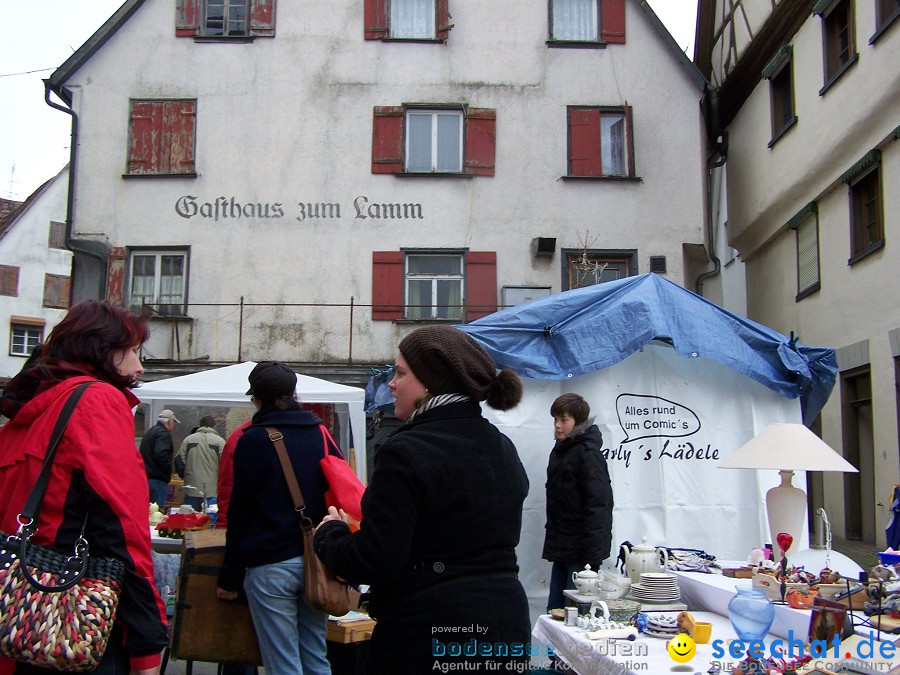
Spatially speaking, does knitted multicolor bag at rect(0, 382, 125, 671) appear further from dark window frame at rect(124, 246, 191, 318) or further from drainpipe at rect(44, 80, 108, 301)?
drainpipe at rect(44, 80, 108, 301)

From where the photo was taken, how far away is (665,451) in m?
7.48

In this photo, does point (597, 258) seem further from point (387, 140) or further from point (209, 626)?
point (209, 626)

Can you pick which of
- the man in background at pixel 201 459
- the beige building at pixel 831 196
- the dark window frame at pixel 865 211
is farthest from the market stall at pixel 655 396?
the man in background at pixel 201 459

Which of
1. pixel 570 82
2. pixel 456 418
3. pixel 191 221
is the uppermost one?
pixel 570 82

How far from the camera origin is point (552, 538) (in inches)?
241

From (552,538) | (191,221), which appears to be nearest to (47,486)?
(552,538)

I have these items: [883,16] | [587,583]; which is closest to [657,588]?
[587,583]

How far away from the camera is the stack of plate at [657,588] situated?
177 inches

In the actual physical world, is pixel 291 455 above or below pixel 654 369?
below

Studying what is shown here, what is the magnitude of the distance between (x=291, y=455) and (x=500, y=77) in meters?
13.8

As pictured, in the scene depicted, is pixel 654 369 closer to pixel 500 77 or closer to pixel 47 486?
pixel 47 486

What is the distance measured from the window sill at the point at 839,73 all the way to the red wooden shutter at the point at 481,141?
18.3 feet

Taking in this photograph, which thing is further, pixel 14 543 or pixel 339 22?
pixel 339 22

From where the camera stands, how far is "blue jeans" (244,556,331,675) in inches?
149
